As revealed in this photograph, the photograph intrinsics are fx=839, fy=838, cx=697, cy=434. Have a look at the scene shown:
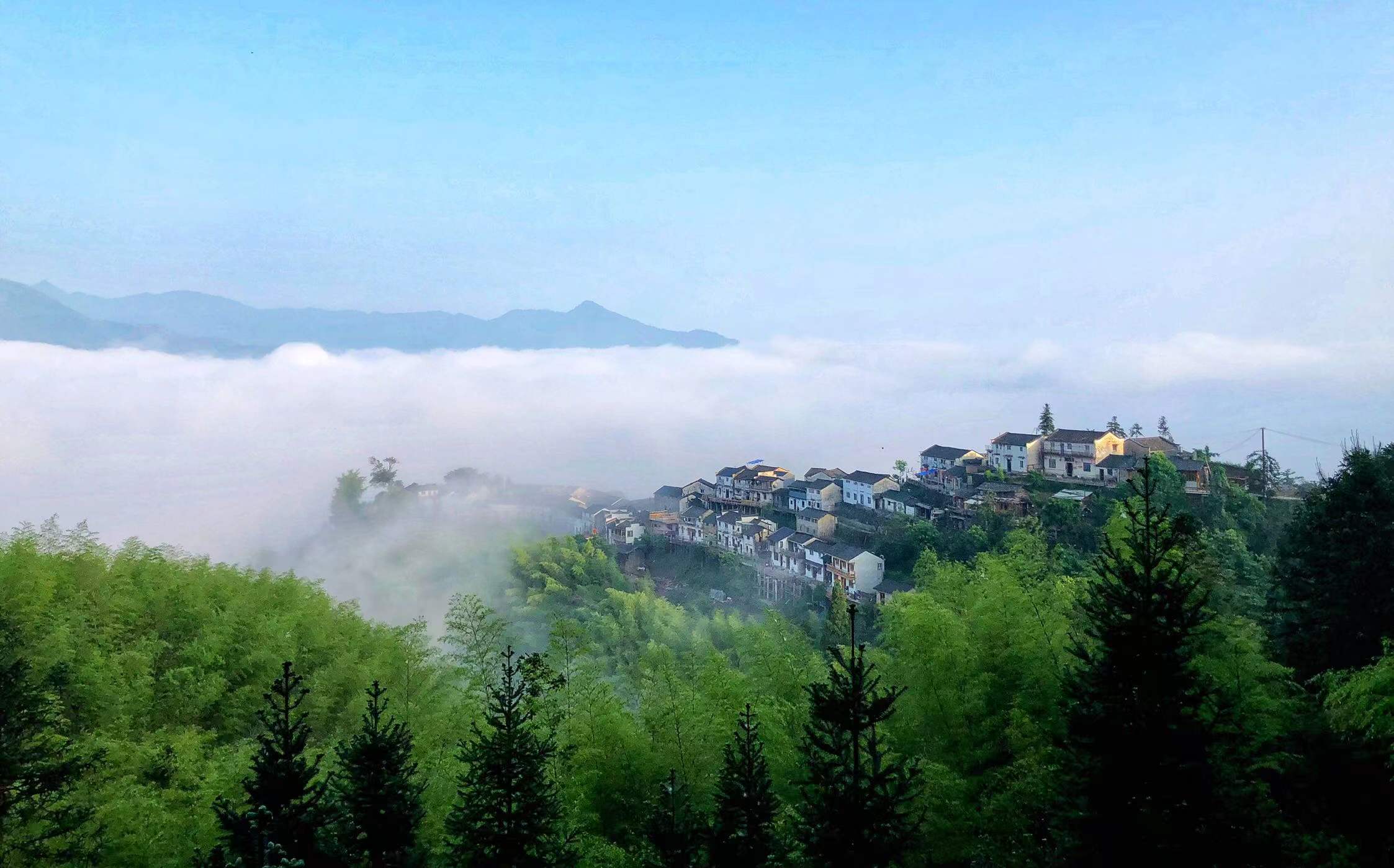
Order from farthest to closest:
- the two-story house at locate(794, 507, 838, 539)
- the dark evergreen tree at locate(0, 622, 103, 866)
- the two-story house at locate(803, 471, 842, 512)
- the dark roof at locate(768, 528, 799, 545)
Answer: the two-story house at locate(803, 471, 842, 512), the two-story house at locate(794, 507, 838, 539), the dark roof at locate(768, 528, 799, 545), the dark evergreen tree at locate(0, 622, 103, 866)

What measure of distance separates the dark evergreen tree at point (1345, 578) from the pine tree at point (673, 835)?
1053cm

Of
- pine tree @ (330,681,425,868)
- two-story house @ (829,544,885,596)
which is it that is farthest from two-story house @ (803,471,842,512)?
pine tree @ (330,681,425,868)

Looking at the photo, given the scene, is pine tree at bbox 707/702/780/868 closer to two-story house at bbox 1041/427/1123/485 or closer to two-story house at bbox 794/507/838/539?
two-story house at bbox 1041/427/1123/485

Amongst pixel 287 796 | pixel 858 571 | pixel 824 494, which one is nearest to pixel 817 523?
pixel 824 494

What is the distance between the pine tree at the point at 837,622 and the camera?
2540 centimetres

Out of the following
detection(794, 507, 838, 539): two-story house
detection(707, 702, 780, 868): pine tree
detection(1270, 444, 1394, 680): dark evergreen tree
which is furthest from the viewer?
detection(794, 507, 838, 539): two-story house

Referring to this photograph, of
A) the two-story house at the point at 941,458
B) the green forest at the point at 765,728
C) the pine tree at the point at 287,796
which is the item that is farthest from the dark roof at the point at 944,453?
the pine tree at the point at 287,796

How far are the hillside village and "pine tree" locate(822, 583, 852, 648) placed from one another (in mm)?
1052

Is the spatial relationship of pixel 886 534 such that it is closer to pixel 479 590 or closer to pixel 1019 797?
pixel 479 590

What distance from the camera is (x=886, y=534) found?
3675 cm

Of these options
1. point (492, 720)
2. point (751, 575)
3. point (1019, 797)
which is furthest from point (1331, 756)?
point (751, 575)

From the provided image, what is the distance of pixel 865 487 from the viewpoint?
4238 cm

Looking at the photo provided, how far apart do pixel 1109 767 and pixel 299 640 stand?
15.3m

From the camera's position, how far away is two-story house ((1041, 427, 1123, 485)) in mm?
34031
